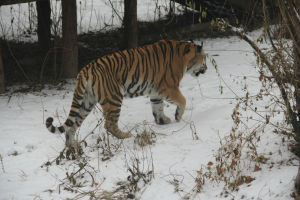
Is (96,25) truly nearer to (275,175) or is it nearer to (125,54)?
(125,54)

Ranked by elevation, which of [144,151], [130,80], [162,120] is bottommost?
[144,151]

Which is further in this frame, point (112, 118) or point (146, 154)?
point (112, 118)

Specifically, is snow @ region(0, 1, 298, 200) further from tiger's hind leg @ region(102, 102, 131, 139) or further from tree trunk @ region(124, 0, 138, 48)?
tree trunk @ region(124, 0, 138, 48)

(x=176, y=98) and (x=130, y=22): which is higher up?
(x=130, y=22)

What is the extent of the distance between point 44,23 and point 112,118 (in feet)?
15.1

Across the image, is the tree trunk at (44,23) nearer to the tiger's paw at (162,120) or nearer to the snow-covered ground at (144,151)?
the snow-covered ground at (144,151)

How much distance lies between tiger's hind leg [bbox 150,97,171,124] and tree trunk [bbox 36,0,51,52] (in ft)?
13.5

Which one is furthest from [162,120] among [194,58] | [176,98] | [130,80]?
[194,58]

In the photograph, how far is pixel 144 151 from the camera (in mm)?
4246

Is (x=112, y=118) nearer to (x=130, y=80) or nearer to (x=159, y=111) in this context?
(x=130, y=80)

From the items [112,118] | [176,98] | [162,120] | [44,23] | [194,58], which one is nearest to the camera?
[112,118]

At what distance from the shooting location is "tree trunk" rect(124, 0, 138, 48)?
25.0ft

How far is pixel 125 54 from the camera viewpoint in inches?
195

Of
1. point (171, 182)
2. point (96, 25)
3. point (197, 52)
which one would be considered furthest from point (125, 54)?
point (96, 25)
